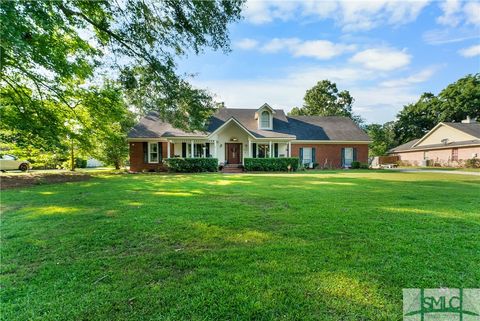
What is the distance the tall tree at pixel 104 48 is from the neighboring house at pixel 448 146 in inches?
1242

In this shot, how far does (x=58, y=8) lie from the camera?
684 cm

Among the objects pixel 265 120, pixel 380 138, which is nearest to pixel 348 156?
pixel 265 120

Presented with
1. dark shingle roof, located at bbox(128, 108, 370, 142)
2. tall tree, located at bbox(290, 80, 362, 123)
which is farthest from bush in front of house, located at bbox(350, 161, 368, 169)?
tall tree, located at bbox(290, 80, 362, 123)

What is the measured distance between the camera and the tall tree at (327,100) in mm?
43281

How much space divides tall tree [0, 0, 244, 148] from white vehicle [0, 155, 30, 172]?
45.8 ft

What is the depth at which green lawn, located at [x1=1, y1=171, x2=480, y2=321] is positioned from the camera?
219cm

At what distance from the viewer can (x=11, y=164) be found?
67.2 ft

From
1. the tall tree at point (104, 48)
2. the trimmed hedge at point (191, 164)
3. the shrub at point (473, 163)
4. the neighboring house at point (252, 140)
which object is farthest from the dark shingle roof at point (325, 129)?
the tall tree at point (104, 48)

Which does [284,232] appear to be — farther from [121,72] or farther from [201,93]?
[121,72]

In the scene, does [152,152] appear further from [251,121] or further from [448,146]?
[448,146]

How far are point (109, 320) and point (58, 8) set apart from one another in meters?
8.36

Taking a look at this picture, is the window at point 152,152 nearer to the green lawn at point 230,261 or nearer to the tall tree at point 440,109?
the green lawn at point 230,261

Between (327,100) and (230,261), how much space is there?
4513 cm

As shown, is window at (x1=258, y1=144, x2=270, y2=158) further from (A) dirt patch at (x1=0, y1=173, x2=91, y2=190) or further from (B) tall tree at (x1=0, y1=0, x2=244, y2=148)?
(A) dirt patch at (x1=0, y1=173, x2=91, y2=190)
